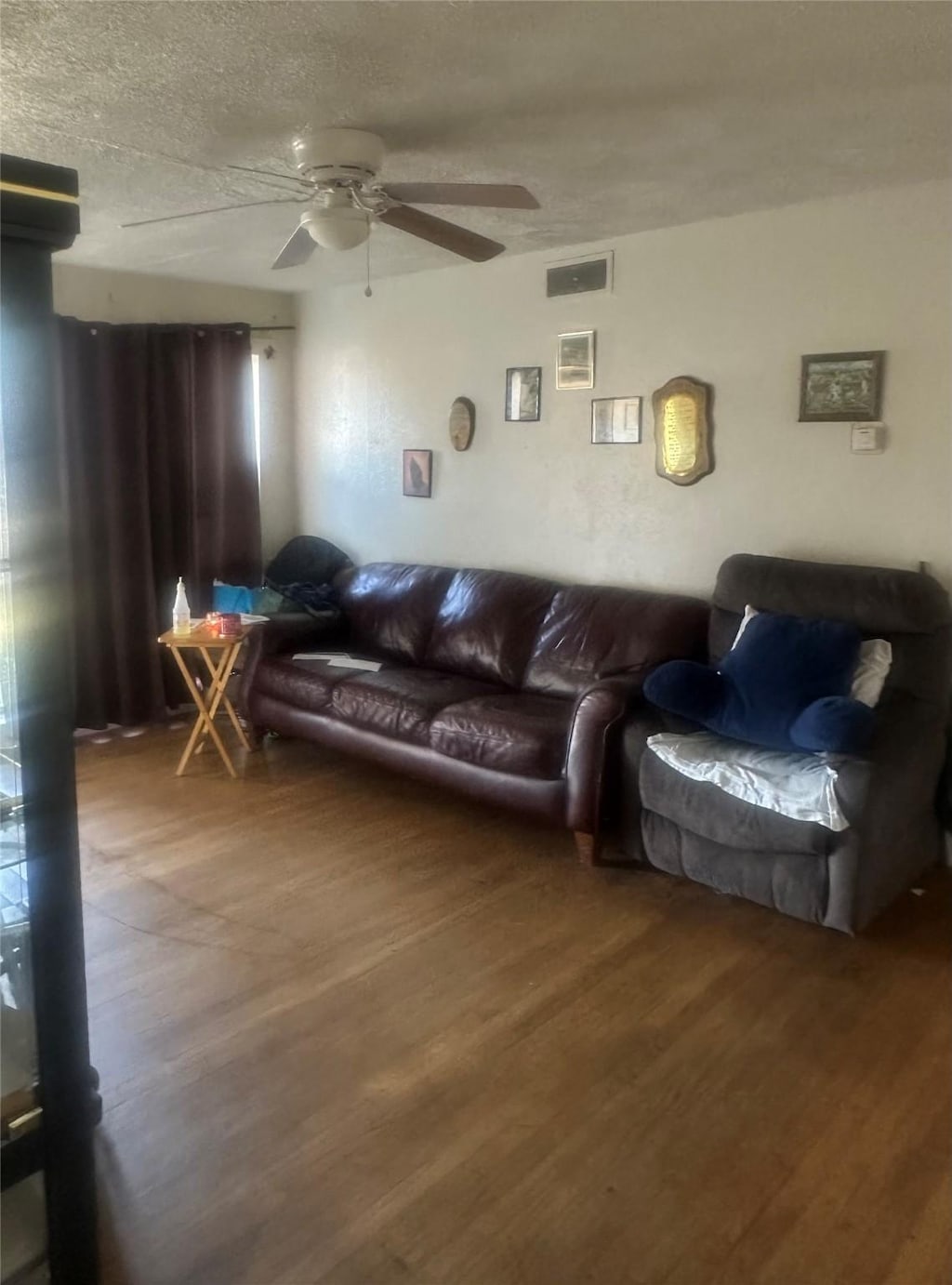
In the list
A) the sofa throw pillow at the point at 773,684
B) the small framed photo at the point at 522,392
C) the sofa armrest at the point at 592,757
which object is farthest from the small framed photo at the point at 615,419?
the sofa armrest at the point at 592,757

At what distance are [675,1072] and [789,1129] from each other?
277mm

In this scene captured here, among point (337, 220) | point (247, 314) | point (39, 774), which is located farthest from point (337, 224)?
point (247, 314)

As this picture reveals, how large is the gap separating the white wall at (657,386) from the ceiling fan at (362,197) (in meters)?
1.19

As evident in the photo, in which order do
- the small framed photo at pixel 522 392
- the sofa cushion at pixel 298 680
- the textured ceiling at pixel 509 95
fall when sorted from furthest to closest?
the small framed photo at pixel 522 392 < the sofa cushion at pixel 298 680 < the textured ceiling at pixel 509 95

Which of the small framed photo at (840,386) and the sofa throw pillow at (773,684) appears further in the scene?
the small framed photo at (840,386)

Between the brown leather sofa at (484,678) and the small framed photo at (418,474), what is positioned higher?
the small framed photo at (418,474)

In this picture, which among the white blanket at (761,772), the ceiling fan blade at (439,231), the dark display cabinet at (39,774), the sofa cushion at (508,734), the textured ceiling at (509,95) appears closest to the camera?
the dark display cabinet at (39,774)

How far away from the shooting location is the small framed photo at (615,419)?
159 inches

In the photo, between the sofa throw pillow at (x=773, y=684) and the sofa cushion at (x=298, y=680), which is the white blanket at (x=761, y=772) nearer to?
the sofa throw pillow at (x=773, y=684)

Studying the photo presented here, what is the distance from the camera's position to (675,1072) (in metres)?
2.25

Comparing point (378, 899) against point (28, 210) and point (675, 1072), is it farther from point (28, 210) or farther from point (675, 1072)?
point (28, 210)

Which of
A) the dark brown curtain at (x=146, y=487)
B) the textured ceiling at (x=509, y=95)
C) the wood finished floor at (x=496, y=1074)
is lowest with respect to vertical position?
the wood finished floor at (x=496, y=1074)

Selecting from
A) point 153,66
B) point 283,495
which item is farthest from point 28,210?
point 283,495

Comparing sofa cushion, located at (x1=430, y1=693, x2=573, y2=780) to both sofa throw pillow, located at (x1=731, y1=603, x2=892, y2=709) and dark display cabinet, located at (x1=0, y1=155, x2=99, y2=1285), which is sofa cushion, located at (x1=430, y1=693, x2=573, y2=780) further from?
dark display cabinet, located at (x1=0, y1=155, x2=99, y2=1285)
